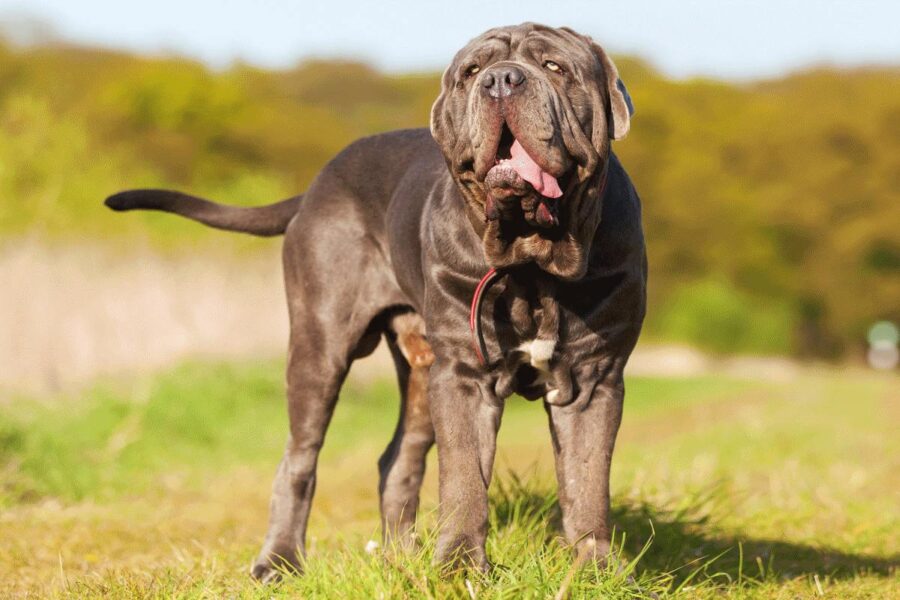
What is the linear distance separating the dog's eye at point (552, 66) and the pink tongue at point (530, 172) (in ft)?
0.85

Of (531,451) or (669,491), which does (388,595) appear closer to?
(669,491)

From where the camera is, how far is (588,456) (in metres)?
3.76

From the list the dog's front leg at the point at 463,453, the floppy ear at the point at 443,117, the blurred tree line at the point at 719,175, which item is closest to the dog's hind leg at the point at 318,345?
the dog's front leg at the point at 463,453

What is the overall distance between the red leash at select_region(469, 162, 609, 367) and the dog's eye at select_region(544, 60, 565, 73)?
0.34m

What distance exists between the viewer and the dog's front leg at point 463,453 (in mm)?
3600

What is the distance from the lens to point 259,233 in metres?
5.04

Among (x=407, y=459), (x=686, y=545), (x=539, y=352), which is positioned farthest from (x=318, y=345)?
(x=686, y=545)

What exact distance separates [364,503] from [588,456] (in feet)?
11.4

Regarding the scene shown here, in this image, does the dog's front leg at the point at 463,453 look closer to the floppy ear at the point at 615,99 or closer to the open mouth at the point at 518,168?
the open mouth at the point at 518,168

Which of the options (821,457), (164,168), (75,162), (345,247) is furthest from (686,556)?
(164,168)

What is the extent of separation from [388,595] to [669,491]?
2777mm

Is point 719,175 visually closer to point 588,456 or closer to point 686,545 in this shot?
point 686,545

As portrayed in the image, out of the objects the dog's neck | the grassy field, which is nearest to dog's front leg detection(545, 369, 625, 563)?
the grassy field

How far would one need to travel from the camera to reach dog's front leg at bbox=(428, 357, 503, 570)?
11.8 ft
